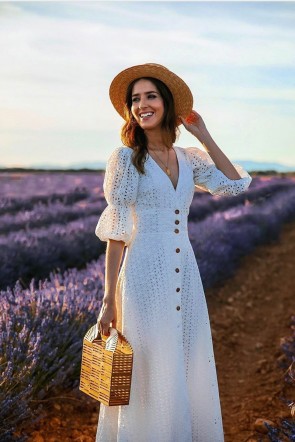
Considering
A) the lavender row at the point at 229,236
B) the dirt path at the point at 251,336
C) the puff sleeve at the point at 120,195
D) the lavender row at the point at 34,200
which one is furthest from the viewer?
the lavender row at the point at 34,200

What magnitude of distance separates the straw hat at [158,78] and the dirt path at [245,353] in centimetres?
147

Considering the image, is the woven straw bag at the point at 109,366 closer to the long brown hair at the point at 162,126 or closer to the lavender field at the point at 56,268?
the lavender field at the point at 56,268

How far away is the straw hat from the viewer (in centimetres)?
281

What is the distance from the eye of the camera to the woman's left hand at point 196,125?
118 inches

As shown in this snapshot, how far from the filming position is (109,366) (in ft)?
8.36

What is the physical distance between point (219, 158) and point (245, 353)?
2.82 m

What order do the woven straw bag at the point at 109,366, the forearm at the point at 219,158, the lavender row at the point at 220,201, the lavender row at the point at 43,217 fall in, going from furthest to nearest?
the lavender row at the point at 220,201 < the lavender row at the point at 43,217 < the forearm at the point at 219,158 < the woven straw bag at the point at 109,366

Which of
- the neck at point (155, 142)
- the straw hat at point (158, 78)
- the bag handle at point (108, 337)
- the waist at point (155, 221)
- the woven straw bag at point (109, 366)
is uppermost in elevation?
the straw hat at point (158, 78)

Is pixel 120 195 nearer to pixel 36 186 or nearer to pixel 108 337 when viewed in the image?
pixel 108 337

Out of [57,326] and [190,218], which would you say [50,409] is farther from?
[190,218]

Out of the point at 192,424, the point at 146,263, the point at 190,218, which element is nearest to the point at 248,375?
the point at 192,424

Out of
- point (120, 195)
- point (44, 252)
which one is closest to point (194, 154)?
point (120, 195)

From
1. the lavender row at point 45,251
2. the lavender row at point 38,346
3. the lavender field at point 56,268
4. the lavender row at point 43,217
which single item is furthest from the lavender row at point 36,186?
the lavender row at point 38,346

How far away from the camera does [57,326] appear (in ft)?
12.6
